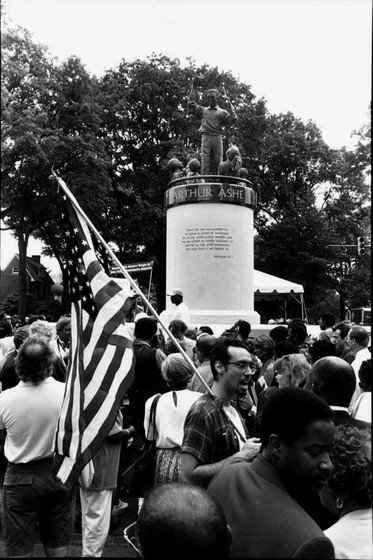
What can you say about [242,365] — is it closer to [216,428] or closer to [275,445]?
[216,428]

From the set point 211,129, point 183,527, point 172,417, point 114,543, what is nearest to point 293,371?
point 172,417

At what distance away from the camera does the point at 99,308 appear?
13.3 ft

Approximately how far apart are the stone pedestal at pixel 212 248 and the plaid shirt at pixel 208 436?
43.2 ft

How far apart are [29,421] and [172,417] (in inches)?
42.9

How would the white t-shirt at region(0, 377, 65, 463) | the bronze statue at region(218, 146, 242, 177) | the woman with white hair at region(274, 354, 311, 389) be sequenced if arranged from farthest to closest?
1. the bronze statue at region(218, 146, 242, 177)
2. the woman with white hair at region(274, 354, 311, 389)
3. the white t-shirt at region(0, 377, 65, 463)

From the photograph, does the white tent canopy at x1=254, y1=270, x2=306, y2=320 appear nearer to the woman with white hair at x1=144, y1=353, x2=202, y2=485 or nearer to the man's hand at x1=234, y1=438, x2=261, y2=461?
the woman with white hair at x1=144, y1=353, x2=202, y2=485

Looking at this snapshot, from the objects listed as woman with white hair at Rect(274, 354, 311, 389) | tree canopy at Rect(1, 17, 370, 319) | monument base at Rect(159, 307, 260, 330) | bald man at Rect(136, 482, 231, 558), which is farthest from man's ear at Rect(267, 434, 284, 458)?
tree canopy at Rect(1, 17, 370, 319)

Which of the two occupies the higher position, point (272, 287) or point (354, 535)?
point (272, 287)

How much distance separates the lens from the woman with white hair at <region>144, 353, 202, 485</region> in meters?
4.56

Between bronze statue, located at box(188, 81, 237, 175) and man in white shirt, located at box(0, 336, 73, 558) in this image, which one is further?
bronze statue, located at box(188, 81, 237, 175)

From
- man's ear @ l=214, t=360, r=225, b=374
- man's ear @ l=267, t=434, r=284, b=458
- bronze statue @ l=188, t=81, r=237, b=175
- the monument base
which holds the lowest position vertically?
man's ear @ l=267, t=434, r=284, b=458

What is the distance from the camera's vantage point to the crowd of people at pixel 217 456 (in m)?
1.79

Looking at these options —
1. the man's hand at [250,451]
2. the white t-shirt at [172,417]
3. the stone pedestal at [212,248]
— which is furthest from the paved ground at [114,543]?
the stone pedestal at [212,248]

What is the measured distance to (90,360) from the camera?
396 cm
